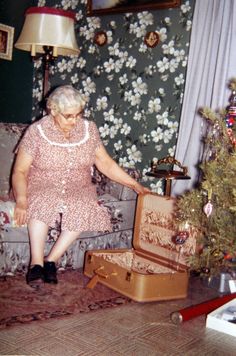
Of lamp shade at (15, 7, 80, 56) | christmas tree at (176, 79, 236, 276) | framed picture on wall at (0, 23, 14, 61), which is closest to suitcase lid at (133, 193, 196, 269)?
christmas tree at (176, 79, 236, 276)

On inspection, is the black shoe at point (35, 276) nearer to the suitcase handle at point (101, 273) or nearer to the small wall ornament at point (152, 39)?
the suitcase handle at point (101, 273)

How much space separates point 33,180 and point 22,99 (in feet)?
5.70

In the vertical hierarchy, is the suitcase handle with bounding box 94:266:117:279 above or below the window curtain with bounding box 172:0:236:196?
below

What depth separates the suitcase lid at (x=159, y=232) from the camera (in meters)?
2.33

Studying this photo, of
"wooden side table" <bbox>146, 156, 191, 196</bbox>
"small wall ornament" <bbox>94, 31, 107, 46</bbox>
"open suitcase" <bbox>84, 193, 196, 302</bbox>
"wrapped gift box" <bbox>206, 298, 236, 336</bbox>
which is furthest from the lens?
"small wall ornament" <bbox>94, 31, 107, 46</bbox>

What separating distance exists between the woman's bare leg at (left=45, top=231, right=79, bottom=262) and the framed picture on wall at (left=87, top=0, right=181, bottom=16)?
5.73 ft

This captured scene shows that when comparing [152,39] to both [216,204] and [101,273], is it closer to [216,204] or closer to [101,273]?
[216,204]

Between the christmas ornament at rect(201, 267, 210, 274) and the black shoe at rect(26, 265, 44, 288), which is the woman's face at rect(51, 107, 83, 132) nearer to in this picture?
the black shoe at rect(26, 265, 44, 288)

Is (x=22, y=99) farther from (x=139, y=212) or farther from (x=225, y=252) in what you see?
(x=225, y=252)

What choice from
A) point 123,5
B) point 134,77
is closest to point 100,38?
point 123,5

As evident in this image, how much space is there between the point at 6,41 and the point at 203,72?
5.89 feet

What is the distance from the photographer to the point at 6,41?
3664mm

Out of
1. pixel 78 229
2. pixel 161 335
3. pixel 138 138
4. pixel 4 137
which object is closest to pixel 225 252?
pixel 161 335

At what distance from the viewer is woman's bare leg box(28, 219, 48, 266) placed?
2.24m
